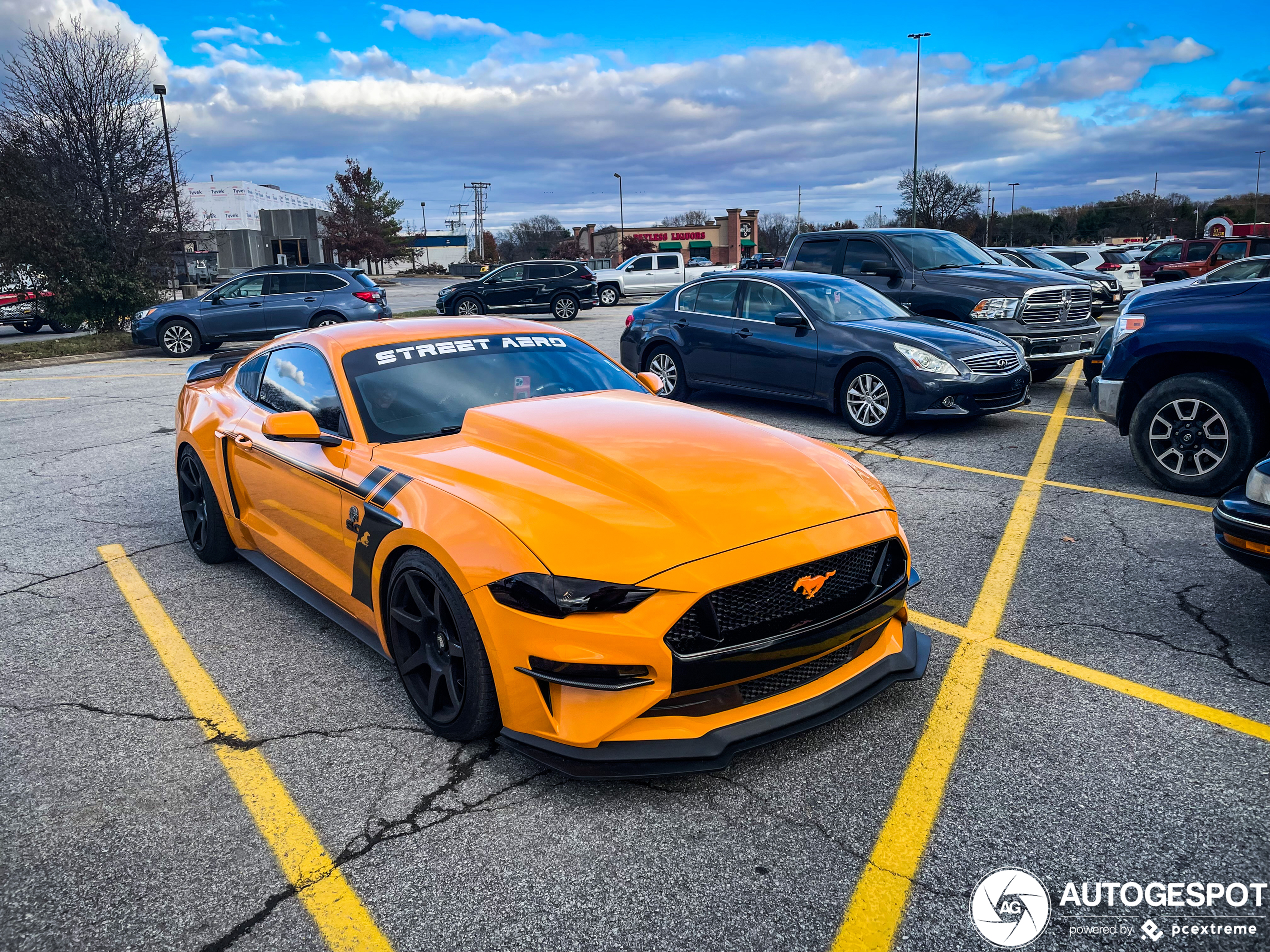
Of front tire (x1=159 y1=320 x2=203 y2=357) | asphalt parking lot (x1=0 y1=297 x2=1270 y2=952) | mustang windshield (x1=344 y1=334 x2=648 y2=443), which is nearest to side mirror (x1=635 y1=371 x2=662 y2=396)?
mustang windshield (x1=344 y1=334 x2=648 y2=443)

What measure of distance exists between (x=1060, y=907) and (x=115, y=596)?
186 inches

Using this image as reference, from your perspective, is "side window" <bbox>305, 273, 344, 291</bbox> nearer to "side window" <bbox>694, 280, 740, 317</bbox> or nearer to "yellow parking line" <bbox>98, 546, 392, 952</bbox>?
"side window" <bbox>694, 280, 740, 317</bbox>

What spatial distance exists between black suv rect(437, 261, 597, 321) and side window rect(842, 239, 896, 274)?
47.3ft

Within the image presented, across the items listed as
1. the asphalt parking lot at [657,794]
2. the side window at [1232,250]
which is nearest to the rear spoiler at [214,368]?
the asphalt parking lot at [657,794]

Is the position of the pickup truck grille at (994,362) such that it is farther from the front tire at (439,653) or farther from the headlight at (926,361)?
the front tire at (439,653)

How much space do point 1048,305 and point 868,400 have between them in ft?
11.9

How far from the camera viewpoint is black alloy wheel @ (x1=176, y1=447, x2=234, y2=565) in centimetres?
499

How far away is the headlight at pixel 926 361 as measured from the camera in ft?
25.9

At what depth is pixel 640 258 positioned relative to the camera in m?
32.8

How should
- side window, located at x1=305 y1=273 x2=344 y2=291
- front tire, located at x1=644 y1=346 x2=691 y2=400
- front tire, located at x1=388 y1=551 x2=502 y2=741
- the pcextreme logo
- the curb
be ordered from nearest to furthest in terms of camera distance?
the pcextreme logo
front tire, located at x1=388 y1=551 x2=502 y2=741
front tire, located at x1=644 y1=346 x2=691 y2=400
the curb
side window, located at x1=305 y1=273 x2=344 y2=291

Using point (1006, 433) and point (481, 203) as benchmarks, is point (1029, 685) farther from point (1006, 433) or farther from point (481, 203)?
point (481, 203)

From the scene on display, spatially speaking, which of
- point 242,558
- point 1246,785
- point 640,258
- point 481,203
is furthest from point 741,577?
point 481,203

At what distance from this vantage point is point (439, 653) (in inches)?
122

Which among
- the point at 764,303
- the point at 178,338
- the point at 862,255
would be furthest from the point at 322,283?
the point at 764,303
